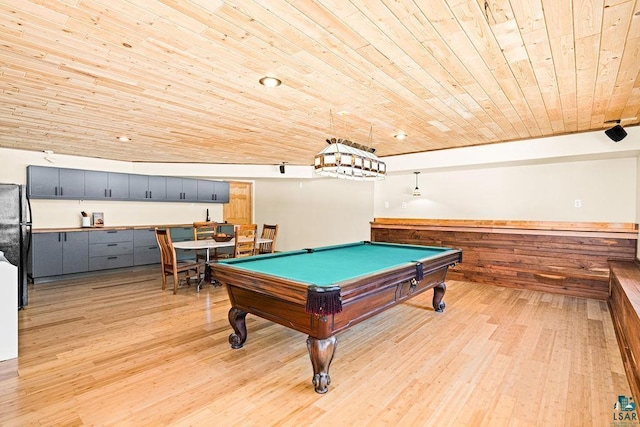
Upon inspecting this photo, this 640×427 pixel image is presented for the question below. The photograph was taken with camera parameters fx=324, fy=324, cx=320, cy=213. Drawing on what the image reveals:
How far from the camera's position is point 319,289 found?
2014 millimetres

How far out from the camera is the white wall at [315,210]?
712cm

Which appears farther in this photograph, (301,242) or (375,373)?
(301,242)

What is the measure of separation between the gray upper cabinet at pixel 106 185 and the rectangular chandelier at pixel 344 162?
15.9ft

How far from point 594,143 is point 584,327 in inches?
88.4

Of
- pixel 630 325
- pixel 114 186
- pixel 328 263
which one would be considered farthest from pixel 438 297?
pixel 114 186

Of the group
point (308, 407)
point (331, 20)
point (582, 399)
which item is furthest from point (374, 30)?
point (582, 399)

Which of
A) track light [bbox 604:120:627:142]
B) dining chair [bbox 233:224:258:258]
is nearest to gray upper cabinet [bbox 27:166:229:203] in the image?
dining chair [bbox 233:224:258:258]

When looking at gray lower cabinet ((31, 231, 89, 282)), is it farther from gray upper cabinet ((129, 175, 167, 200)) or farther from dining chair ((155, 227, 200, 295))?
dining chair ((155, 227, 200, 295))

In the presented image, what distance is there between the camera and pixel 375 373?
97.7 inches

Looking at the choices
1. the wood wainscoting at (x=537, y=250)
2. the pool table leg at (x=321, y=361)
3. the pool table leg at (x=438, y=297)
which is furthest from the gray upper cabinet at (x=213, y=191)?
the pool table leg at (x=321, y=361)

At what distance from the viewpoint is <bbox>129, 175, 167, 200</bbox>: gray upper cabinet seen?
6.51m

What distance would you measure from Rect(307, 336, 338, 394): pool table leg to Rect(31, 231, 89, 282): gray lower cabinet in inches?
206

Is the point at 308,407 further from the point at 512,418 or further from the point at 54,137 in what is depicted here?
the point at 54,137

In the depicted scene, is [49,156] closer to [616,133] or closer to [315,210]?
[315,210]
